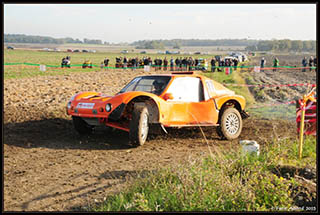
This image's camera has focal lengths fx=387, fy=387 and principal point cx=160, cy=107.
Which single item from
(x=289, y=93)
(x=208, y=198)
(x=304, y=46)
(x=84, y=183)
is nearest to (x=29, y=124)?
(x=84, y=183)

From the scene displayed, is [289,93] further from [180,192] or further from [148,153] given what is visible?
[180,192]

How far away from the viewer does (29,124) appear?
408 inches

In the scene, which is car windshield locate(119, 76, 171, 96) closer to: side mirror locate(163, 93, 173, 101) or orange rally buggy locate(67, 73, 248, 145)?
orange rally buggy locate(67, 73, 248, 145)

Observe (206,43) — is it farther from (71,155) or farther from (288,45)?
(71,155)

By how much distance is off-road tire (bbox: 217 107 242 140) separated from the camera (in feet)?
31.6

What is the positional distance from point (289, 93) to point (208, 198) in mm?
16046

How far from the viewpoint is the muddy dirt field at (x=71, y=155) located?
5.61 metres

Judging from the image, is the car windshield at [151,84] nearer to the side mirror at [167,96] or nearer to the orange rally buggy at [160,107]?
the orange rally buggy at [160,107]

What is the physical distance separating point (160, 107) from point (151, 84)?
0.96 metres

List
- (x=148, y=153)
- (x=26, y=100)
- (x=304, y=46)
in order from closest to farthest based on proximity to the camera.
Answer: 1. (x=148, y=153)
2. (x=26, y=100)
3. (x=304, y=46)

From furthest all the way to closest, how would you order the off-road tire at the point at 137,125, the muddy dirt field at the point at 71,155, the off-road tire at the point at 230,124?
the off-road tire at the point at 230,124
the off-road tire at the point at 137,125
the muddy dirt field at the point at 71,155

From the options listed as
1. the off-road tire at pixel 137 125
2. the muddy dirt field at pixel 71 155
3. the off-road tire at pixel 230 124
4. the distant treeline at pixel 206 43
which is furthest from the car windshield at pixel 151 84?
the distant treeline at pixel 206 43

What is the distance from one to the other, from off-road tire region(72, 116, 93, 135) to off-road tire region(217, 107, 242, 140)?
3282mm

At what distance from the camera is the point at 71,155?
25.6ft
